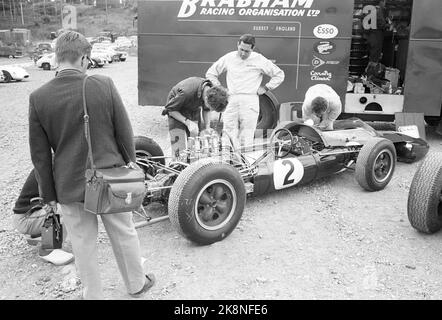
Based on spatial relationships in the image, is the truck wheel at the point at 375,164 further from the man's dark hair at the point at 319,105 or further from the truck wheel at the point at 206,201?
the truck wheel at the point at 206,201

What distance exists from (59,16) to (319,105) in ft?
248

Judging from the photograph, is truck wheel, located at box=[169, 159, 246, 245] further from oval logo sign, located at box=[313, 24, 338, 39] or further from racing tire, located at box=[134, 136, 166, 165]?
oval logo sign, located at box=[313, 24, 338, 39]

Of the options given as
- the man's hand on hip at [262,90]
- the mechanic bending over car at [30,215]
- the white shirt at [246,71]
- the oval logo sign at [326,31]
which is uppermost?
the oval logo sign at [326,31]

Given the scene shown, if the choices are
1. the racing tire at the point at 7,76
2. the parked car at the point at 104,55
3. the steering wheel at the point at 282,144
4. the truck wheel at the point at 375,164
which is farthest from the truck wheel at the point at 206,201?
the parked car at the point at 104,55

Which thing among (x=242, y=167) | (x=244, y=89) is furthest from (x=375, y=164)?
(x=244, y=89)

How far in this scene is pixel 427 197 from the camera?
3.92m

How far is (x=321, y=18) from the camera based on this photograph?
7.79m

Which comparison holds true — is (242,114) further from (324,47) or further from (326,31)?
(326,31)

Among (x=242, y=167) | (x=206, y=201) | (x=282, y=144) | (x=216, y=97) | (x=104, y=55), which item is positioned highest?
(x=104, y=55)

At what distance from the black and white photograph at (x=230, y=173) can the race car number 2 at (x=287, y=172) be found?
0.07 ft

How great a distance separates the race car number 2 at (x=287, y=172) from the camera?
476 centimetres

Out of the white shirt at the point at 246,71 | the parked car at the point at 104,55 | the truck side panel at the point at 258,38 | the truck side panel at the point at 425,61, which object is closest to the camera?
the white shirt at the point at 246,71

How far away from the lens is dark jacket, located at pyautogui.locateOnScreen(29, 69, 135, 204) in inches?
99.7
